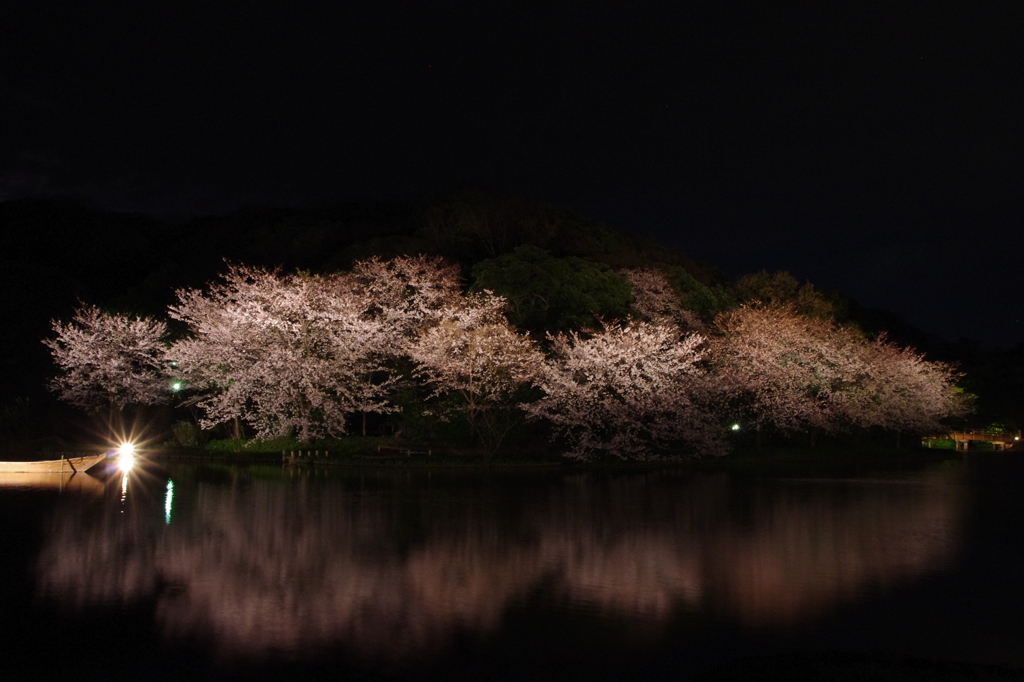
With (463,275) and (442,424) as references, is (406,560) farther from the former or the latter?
(463,275)

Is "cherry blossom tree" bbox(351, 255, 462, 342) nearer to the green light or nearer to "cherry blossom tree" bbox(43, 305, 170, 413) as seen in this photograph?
"cherry blossom tree" bbox(43, 305, 170, 413)

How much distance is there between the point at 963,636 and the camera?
8.88 meters

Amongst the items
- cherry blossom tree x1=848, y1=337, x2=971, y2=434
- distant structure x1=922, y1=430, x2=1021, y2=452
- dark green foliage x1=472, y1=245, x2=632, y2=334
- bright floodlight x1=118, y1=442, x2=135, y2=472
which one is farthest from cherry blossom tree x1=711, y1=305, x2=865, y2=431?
distant structure x1=922, y1=430, x2=1021, y2=452

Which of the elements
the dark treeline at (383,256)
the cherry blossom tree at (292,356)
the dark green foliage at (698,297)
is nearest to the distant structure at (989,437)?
the dark treeline at (383,256)

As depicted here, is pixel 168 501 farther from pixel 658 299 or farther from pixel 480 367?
pixel 658 299

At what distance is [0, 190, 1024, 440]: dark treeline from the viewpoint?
35531 mm

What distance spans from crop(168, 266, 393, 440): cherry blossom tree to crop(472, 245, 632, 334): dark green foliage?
18.8 feet

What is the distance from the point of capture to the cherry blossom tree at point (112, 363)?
115 feet

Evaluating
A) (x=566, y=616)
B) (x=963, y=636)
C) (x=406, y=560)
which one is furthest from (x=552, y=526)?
(x=963, y=636)

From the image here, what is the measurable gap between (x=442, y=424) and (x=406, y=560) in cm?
1920

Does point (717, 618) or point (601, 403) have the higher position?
→ point (601, 403)

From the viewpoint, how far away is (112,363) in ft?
115

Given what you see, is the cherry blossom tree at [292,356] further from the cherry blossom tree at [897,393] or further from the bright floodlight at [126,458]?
the cherry blossom tree at [897,393]

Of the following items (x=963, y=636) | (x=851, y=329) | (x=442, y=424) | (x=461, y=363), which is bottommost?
(x=963, y=636)
